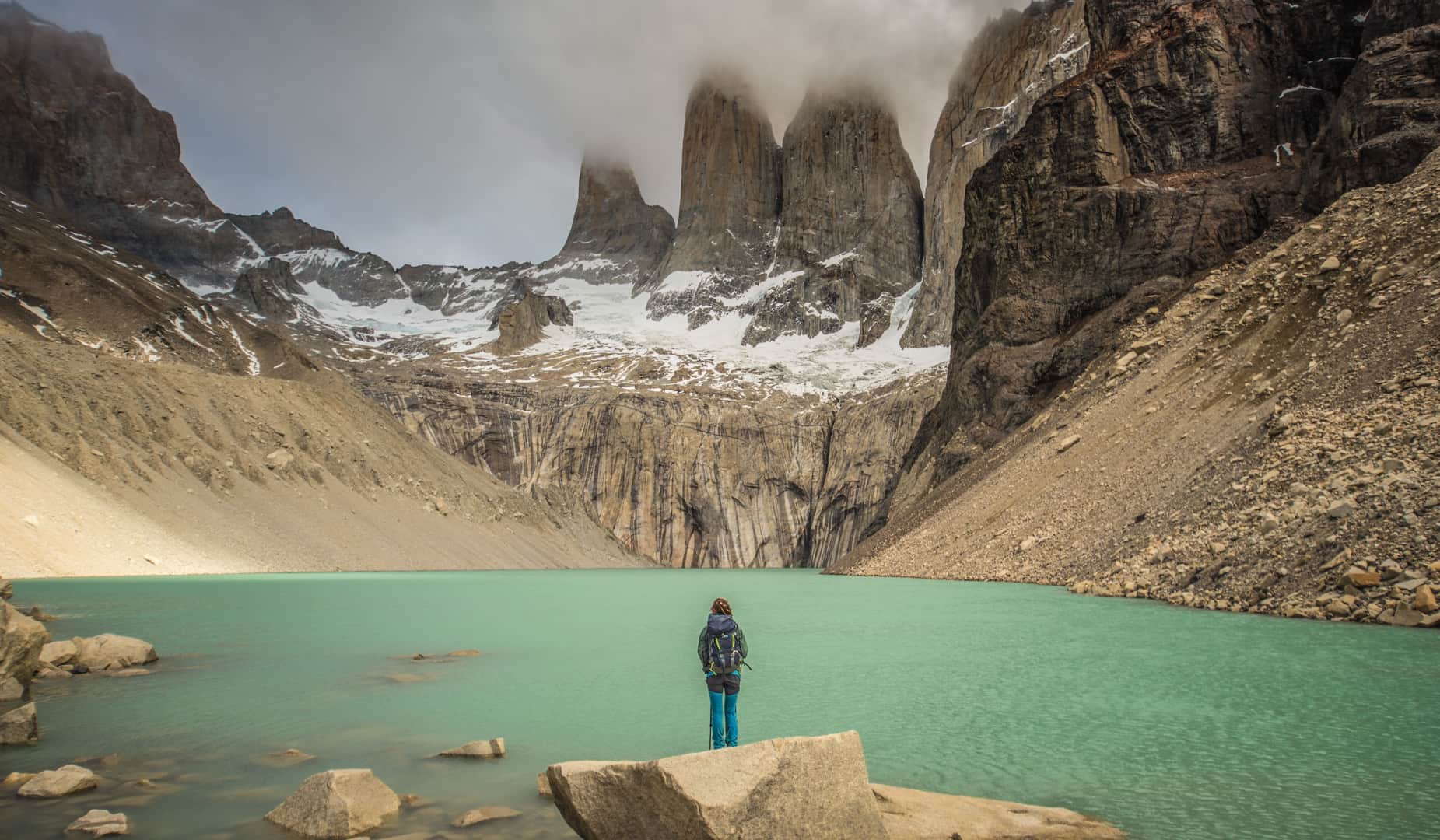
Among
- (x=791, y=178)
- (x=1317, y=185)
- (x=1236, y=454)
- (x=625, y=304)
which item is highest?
(x=791, y=178)

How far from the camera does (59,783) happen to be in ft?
26.7

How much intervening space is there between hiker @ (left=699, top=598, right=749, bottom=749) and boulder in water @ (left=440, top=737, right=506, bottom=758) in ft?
8.24

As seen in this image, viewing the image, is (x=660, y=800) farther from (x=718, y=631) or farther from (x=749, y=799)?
(x=718, y=631)

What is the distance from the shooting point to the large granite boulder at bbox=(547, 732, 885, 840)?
5793mm

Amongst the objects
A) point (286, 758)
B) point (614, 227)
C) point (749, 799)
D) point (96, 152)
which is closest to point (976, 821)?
point (749, 799)

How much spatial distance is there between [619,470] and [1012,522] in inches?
2809

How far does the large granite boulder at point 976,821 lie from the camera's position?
681cm

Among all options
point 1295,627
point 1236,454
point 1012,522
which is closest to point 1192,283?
point 1012,522

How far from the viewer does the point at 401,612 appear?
2792cm

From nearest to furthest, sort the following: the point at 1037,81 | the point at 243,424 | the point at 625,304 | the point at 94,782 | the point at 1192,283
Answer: the point at 94,782, the point at 1192,283, the point at 243,424, the point at 1037,81, the point at 625,304

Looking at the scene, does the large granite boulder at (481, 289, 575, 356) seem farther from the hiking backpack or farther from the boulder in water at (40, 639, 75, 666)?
the hiking backpack

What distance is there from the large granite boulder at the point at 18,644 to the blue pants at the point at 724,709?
9.18 meters

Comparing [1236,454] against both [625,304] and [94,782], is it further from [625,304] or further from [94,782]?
[625,304]

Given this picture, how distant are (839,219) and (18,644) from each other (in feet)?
458
